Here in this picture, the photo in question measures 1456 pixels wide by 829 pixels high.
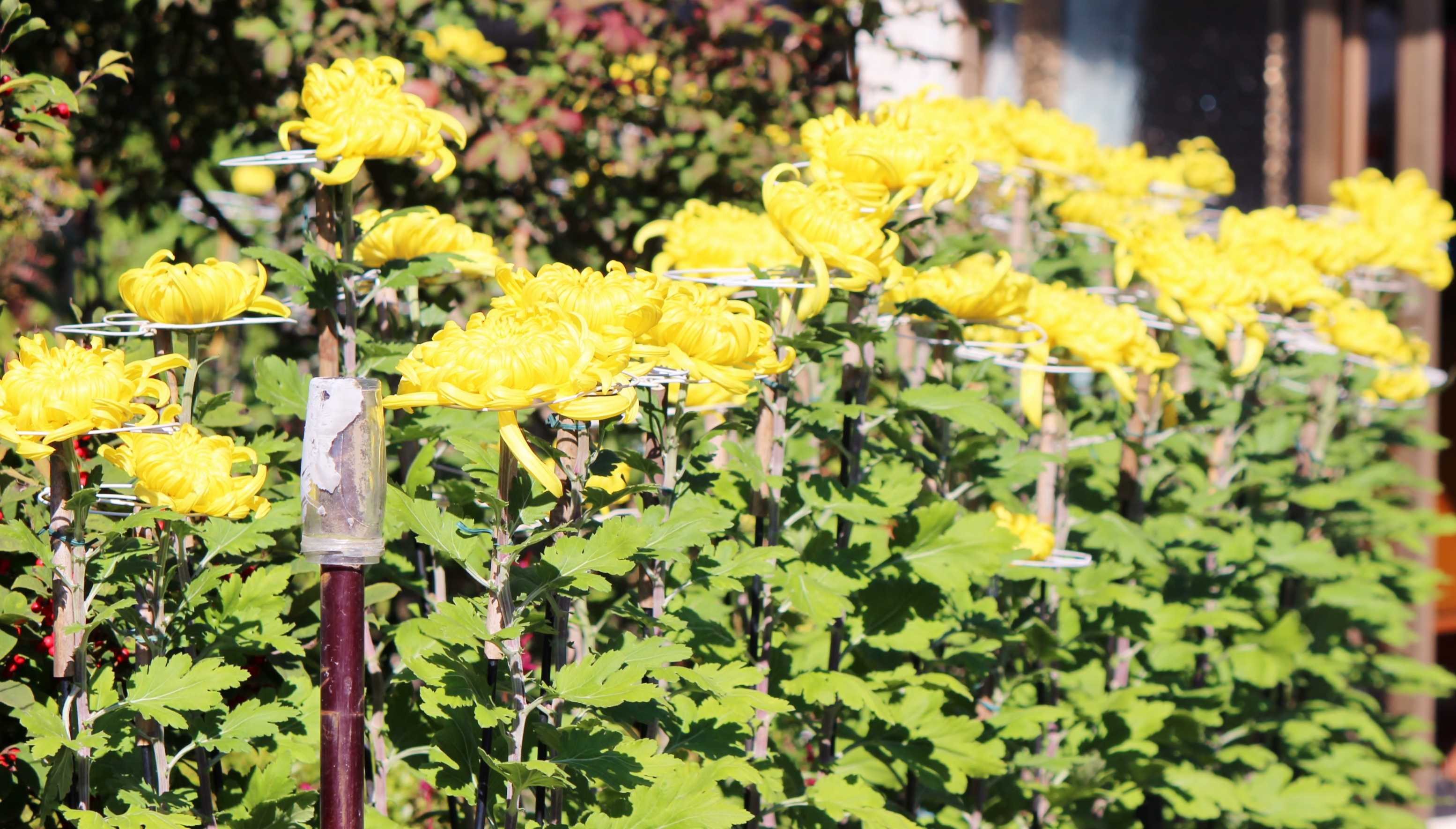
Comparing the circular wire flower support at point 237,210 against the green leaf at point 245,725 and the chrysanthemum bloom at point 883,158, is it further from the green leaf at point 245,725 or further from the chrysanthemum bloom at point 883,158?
the green leaf at point 245,725

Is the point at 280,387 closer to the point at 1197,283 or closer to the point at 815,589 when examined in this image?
the point at 815,589

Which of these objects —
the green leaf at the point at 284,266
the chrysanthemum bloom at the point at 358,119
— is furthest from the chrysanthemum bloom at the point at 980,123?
the green leaf at the point at 284,266

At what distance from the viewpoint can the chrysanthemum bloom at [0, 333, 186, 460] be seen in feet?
4.43

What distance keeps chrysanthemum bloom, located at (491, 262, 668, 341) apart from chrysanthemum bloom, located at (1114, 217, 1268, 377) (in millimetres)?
1453

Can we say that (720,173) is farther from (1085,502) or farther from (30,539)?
(30,539)

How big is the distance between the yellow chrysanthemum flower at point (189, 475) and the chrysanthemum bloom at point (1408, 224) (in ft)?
10.3

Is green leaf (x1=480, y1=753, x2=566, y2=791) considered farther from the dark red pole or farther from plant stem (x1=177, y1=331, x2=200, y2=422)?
plant stem (x1=177, y1=331, x2=200, y2=422)

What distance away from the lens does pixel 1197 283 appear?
2562mm

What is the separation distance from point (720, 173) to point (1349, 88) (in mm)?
3127

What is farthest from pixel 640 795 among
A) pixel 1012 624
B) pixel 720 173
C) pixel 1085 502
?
pixel 720 173

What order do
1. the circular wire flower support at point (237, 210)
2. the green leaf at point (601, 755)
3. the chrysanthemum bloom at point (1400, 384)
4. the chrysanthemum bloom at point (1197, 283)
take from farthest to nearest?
the circular wire flower support at point (237, 210) → the chrysanthemum bloom at point (1400, 384) → the chrysanthemum bloom at point (1197, 283) → the green leaf at point (601, 755)

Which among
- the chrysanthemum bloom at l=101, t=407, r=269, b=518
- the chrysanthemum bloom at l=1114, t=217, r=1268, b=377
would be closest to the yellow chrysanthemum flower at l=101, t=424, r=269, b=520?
the chrysanthemum bloom at l=101, t=407, r=269, b=518

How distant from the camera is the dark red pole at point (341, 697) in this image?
1307mm

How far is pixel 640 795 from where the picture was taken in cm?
157
